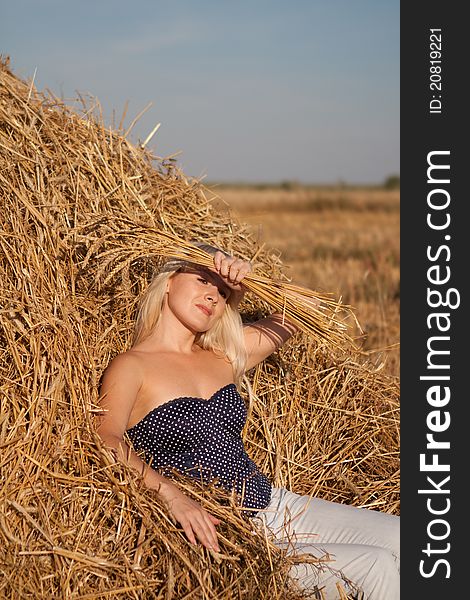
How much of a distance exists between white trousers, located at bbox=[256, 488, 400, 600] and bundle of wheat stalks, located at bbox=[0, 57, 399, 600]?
0.43 feet

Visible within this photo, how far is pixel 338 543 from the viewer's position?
9.89 ft

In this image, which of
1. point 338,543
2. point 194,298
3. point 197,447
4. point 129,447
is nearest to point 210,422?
point 197,447

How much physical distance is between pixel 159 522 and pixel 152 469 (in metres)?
0.22

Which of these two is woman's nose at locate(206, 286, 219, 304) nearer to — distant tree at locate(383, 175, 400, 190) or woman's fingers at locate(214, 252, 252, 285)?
woman's fingers at locate(214, 252, 252, 285)

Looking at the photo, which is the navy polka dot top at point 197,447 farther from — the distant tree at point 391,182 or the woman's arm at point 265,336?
the distant tree at point 391,182

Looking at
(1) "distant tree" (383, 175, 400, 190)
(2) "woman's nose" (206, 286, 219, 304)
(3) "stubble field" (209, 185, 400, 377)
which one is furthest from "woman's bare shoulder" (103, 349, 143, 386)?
(1) "distant tree" (383, 175, 400, 190)

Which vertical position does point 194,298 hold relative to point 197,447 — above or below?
→ above

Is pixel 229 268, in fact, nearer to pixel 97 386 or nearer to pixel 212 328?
pixel 212 328

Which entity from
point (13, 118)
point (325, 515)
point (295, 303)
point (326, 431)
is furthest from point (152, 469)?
point (13, 118)

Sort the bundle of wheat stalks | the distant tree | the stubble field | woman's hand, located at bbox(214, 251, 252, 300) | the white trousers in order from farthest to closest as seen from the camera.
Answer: the distant tree < the stubble field < woman's hand, located at bbox(214, 251, 252, 300) < the white trousers < the bundle of wheat stalks

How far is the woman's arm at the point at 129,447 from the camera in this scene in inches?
109

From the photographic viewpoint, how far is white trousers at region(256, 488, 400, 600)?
2.87 metres

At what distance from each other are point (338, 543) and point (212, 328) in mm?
962

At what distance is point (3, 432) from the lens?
116 inches
